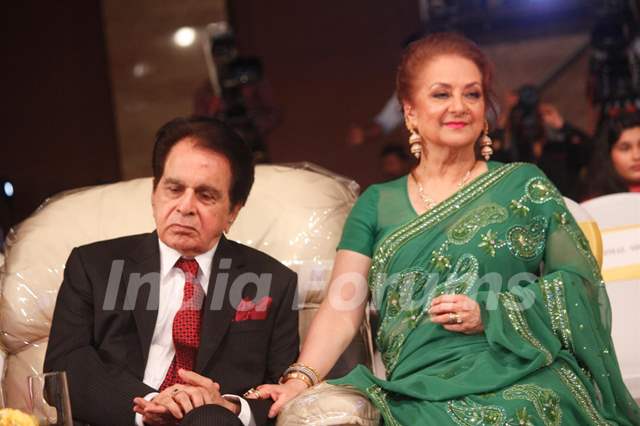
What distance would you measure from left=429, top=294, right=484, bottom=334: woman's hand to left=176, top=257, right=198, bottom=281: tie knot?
569mm

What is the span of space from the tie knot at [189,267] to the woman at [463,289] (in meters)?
0.32

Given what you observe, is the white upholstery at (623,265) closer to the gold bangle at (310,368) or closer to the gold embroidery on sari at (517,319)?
the gold embroidery on sari at (517,319)

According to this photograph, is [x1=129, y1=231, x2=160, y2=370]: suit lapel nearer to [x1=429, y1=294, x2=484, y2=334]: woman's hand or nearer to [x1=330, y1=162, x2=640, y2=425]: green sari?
[x1=330, y1=162, x2=640, y2=425]: green sari

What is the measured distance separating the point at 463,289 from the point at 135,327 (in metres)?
0.77

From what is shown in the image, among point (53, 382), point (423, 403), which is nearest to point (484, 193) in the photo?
point (423, 403)

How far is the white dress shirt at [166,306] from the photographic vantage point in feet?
7.68

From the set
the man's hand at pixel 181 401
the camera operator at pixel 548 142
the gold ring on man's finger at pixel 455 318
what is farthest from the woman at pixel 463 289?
the camera operator at pixel 548 142

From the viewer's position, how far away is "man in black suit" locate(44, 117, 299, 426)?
231 cm

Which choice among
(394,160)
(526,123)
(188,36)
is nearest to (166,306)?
(526,123)

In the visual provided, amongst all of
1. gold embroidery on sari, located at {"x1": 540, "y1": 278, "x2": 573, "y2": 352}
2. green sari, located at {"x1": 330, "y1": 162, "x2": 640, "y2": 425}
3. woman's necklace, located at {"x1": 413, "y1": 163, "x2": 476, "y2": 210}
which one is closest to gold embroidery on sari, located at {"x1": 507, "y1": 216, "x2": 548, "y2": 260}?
green sari, located at {"x1": 330, "y1": 162, "x2": 640, "y2": 425}

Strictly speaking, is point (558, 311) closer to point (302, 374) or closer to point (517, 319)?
point (517, 319)

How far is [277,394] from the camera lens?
7.30 feet

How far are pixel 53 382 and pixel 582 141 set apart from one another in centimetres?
331

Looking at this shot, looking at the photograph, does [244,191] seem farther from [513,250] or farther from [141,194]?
[513,250]
